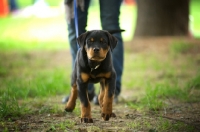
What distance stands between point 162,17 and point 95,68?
19.8 feet

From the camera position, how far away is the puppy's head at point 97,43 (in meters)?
3.86

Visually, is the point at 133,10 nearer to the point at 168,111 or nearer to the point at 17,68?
the point at 17,68

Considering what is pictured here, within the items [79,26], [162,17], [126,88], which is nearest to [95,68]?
[79,26]

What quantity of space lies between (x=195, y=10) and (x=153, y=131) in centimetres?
1782

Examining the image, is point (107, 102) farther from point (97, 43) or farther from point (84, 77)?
point (97, 43)

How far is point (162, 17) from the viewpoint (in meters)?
9.75

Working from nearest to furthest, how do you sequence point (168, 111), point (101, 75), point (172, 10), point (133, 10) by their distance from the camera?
point (101, 75)
point (168, 111)
point (172, 10)
point (133, 10)

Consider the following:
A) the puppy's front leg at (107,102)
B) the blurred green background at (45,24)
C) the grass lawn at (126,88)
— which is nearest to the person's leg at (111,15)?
the grass lawn at (126,88)

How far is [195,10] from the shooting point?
20438 millimetres

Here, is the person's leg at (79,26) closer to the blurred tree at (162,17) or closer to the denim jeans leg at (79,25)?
the denim jeans leg at (79,25)

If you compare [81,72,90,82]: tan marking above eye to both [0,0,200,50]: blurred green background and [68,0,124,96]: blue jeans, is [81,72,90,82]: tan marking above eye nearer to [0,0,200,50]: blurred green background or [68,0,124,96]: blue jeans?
[68,0,124,96]: blue jeans

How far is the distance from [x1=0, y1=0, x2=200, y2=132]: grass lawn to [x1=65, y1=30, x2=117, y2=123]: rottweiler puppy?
15cm

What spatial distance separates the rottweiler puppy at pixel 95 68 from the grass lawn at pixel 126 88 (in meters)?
0.15

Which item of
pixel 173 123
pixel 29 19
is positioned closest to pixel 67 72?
pixel 173 123
